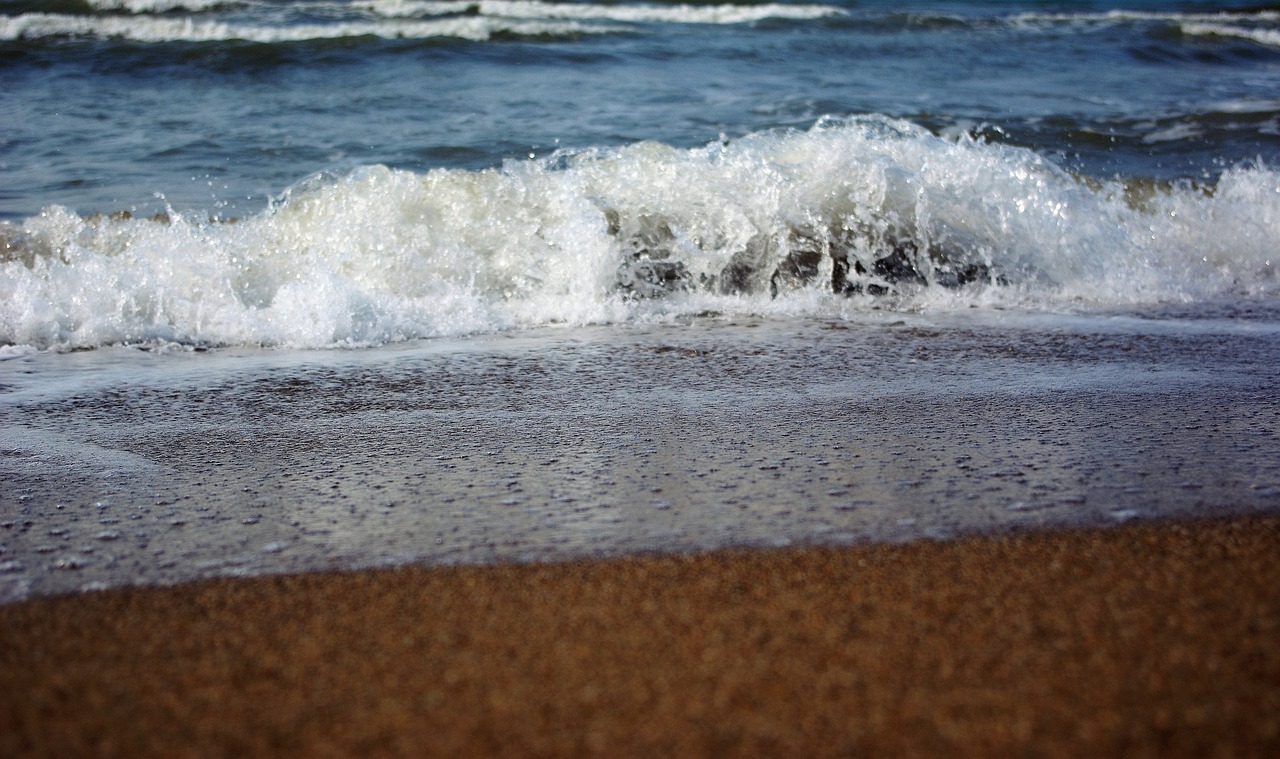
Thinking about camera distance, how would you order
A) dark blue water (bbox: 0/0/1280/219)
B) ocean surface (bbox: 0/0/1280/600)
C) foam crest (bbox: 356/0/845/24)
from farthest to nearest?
foam crest (bbox: 356/0/845/24) < dark blue water (bbox: 0/0/1280/219) < ocean surface (bbox: 0/0/1280/600)

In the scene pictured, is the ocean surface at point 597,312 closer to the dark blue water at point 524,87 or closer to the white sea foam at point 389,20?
the dark blue water at point 524,87

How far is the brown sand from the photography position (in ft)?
3.84

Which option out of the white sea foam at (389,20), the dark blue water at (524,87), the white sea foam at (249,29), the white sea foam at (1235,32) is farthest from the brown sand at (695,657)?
the white sea foam at (1235,32)

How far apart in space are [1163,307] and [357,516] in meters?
3.31

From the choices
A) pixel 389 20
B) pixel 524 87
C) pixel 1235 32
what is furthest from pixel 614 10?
pixel 1235 32

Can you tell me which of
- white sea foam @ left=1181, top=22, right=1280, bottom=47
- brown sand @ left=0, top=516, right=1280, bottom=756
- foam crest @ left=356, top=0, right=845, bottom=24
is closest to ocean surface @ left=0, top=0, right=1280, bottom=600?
brown sand @ left=0, top=516, right=1280, bottom=756

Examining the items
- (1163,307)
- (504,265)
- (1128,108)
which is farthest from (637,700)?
(1128,108)

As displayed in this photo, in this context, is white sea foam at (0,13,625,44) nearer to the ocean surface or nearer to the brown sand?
the ocean surface

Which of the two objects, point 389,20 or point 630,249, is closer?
point 630,249

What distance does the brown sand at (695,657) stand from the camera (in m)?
1.17

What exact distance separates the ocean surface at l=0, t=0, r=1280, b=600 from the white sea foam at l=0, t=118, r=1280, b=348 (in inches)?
0.7

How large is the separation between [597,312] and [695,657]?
2587 mm

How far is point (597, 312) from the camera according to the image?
3.84 meters

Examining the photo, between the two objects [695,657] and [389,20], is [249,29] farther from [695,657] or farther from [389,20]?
[695,657]
